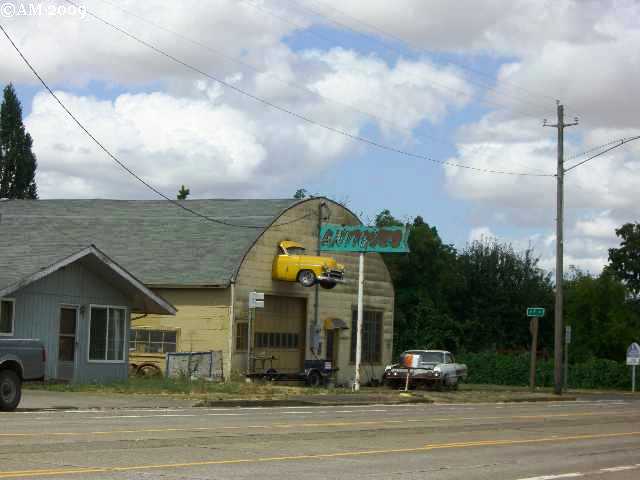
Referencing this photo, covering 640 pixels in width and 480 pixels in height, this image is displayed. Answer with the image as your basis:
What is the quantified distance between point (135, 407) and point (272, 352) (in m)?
20.2

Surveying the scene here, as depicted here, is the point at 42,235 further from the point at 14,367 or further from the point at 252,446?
the point at 252,446

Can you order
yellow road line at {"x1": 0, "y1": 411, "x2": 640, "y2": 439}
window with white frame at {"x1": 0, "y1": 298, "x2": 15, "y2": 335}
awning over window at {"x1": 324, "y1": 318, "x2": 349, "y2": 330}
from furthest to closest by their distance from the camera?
1. awning over window at {"x1": 324, "y1": 318, "x2": 349, "y2": 330}
2. window with white frame at {"x1": 0, "y1": 298, "x2": 15, "y2": 335}
3. yellow road line at {"x1": 0, "y1": 411, "x2": 640, "y2": 439}

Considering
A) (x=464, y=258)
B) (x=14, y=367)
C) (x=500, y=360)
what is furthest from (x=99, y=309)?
(x=464, y=258)

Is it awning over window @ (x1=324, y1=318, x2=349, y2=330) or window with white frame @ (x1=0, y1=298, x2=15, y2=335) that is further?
awning over window @ (x1=324, y1=318, x2=349, y2=330)

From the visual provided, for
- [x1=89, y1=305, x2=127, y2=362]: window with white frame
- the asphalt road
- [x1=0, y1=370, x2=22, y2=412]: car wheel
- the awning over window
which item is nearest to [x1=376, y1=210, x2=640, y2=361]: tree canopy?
the awning over window

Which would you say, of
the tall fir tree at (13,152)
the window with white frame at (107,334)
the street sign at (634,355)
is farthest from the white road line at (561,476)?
the tall fir tree at (13,152)

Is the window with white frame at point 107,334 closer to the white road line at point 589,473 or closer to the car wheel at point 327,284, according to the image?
the car wheel at point 327,284

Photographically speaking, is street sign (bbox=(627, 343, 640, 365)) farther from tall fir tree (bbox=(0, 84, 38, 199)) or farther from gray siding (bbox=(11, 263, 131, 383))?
tall fir tree (bbox=(0, 84, 38, 199))

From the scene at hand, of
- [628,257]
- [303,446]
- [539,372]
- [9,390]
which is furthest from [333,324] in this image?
[628,257]

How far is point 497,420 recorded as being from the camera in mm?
24219

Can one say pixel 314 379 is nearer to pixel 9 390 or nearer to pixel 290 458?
pixel 9 390

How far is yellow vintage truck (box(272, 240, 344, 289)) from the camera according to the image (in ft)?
141

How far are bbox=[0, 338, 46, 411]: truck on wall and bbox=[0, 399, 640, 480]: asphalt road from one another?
0.56 metres

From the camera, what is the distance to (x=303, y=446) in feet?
52.3
